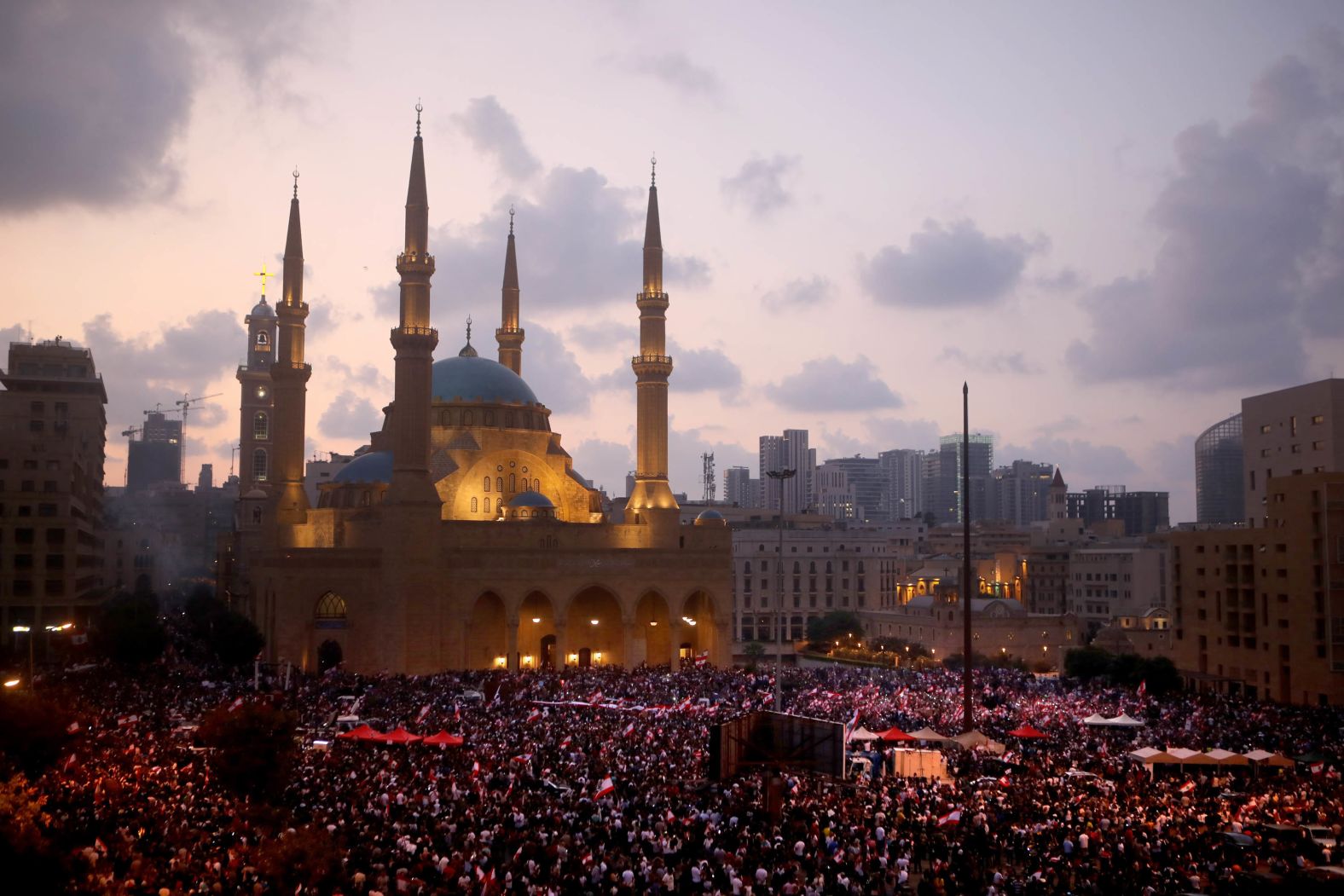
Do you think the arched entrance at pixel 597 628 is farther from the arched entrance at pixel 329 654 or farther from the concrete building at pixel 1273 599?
the concrete building at pixel 1273 599

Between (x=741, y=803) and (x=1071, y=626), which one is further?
(x=1071, y=626)

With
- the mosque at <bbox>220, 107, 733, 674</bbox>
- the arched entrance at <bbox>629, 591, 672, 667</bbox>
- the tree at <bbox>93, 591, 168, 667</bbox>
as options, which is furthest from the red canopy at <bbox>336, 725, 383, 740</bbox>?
the arched entrance at <bbox>629, 591, 672, 667</bbox>

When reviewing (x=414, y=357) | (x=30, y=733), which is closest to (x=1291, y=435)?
(x=414, y=357)

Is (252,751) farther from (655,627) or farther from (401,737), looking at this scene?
(655,627)

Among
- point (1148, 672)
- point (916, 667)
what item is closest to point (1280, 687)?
point (1148, 672)

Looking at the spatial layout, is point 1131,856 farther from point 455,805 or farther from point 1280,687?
point 1280,687

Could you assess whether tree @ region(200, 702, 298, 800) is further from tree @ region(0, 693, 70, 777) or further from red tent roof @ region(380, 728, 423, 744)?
red tent roof @ region(380, 728, 423, 744)

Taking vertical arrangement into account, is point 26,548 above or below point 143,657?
above
